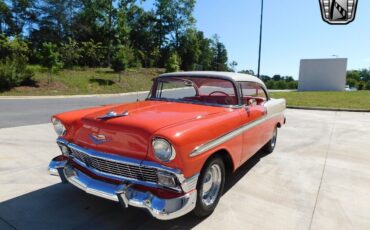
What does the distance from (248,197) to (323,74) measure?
31.7 meters

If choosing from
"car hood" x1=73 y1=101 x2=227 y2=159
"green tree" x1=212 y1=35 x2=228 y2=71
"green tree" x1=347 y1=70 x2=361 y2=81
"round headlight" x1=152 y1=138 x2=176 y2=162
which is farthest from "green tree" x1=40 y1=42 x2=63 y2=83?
"green tree" x1=347 y1=70 x2=361 y2=81

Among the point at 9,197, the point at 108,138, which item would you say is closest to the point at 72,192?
the point at 9,197

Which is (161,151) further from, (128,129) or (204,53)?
(204,53)

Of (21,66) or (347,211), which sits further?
(21,66)

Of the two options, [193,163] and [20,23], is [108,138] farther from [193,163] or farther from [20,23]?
[20,23]

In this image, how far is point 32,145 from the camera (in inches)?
232

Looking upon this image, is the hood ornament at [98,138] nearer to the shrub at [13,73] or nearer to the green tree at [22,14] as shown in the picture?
the shrub at [13,73]

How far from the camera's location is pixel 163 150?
8.80ft

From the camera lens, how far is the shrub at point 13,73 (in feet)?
60.8

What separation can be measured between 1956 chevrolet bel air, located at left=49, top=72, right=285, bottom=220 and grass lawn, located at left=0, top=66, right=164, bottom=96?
17.4 m

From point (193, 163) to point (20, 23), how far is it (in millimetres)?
43264

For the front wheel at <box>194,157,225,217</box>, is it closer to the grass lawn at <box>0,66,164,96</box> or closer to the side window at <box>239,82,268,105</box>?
the side window at <box>239,82,268,105</box>

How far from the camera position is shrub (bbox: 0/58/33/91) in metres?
18.5

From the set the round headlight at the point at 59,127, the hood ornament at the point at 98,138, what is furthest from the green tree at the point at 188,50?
the hood ornament at the point at 98,138
